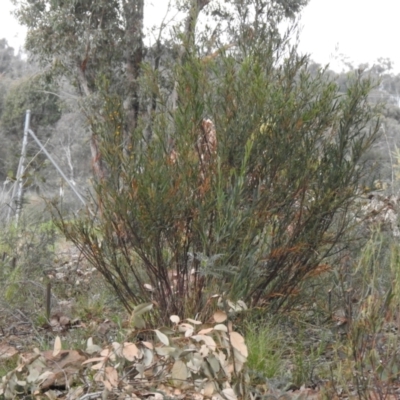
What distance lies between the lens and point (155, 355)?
296 cm

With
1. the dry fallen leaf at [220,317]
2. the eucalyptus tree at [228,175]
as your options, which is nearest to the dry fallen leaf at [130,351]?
the dry fallen leaf at [220,317]

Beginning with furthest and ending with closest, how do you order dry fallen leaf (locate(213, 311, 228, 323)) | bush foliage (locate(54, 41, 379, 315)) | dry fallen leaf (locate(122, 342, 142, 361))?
bush foliage (locate(54, 41, 379, 315)), dry fallen leaf (locate(213, 311, 228, 323)), dry fallen leaf (locate(122, 342, 142, 361))

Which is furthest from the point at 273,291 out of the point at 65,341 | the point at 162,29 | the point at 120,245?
the point at 162,29

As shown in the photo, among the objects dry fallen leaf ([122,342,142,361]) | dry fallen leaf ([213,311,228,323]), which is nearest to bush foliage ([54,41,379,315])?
dry fallen leaf ([213,311,228,323])

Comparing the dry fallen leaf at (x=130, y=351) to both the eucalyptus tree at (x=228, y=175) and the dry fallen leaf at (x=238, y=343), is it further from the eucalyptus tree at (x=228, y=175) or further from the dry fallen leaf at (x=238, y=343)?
the eucalyptus tree at (x=228, y=175)

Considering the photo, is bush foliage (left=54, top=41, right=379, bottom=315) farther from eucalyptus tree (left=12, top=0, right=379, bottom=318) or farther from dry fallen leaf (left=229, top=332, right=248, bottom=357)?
dry fallen leaf (left=229, top=332, right=248, bottom=357)

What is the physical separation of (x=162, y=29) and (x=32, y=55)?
2973 millimetres

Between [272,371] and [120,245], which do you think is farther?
[120,245]

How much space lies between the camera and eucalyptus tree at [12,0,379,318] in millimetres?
3570

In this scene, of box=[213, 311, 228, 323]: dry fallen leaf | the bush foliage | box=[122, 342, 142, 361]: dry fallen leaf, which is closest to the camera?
box=[122, 342, 142, 361]: dry fallen leaf

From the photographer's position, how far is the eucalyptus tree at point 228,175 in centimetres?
357

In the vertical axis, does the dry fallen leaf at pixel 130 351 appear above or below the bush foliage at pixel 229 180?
below

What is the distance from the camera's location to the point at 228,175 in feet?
12.0

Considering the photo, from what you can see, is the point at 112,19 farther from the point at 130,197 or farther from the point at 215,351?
the point at 215,351
